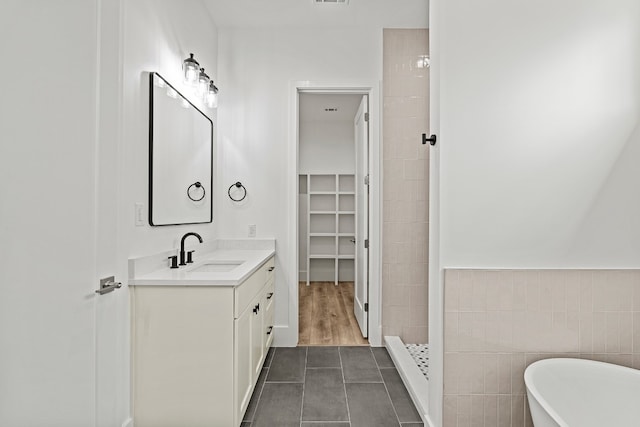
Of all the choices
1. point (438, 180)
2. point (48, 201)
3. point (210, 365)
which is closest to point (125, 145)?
point (48, 201)

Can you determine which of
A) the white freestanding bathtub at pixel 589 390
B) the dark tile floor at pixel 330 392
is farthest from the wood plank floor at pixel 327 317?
the white freestanding bathtub at pixel 589 390

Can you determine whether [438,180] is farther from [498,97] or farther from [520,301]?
[520,301]

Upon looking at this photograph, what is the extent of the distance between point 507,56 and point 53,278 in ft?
6.92

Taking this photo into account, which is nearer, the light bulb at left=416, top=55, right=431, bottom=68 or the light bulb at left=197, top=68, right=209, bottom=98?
the light bulb at left=197, top=68, right=209, bottom=98

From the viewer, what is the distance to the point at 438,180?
1737 mm

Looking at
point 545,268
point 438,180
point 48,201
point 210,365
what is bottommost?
point 210,365

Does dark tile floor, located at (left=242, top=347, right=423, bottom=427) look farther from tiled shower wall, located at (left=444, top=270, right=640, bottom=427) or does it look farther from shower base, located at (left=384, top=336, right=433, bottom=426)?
tiled shower wall, located at (left=444, top=270, right=640, bottom=427)

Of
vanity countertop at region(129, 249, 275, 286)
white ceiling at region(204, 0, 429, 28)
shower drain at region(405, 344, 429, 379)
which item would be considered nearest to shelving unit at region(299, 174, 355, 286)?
shower drain at region(405, 344, 429, 379)

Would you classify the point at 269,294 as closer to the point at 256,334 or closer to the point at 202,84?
the point at 256,334

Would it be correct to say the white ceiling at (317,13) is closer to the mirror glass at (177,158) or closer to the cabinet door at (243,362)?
the mirror glass at (177,158)

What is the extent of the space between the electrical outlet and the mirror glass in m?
0.08

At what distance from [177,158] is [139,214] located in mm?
591

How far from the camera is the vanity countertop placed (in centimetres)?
184

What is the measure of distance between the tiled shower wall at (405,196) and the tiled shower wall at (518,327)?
4.93 ft
